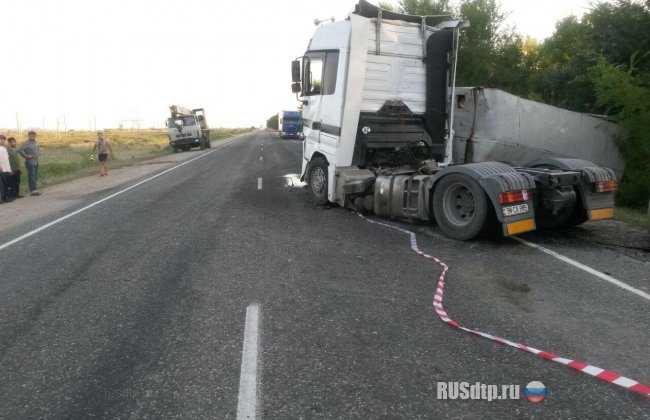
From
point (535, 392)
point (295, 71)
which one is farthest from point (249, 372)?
point (295, 71)

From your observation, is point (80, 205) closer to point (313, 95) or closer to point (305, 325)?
point (313, 95)

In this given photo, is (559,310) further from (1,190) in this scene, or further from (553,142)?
(1,190)

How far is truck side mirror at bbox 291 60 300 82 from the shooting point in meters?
9.84

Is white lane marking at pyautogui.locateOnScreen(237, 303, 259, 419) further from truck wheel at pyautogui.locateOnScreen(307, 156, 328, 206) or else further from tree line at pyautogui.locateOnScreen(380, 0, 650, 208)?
tree line at pyautogui.locateOnScreen(380, 0, 650, 208)

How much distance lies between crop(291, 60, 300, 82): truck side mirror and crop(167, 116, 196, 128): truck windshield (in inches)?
1000

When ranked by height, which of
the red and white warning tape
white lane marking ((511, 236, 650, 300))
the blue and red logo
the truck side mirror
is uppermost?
the truck side mirror

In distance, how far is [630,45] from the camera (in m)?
12.2

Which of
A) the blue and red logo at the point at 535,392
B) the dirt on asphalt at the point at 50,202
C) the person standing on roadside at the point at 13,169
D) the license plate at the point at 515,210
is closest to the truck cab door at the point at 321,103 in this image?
the license plate at the point at 515,210

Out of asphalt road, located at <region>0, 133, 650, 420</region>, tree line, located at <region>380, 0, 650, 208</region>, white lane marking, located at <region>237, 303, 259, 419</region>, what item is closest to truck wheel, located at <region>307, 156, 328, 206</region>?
asphalt road, located at <region>0, 133, 650, 420</region>

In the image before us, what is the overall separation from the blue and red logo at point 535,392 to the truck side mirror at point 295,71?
8.13 meters

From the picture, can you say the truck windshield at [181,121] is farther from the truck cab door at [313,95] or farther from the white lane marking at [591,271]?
the white lane marking at [591,271]

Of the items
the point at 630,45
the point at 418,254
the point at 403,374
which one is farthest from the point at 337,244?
the point at 630,45

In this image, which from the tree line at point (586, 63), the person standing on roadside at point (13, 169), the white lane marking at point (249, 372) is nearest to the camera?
the white lane marking at point (249, 372)

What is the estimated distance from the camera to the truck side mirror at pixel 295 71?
9.84 meters
